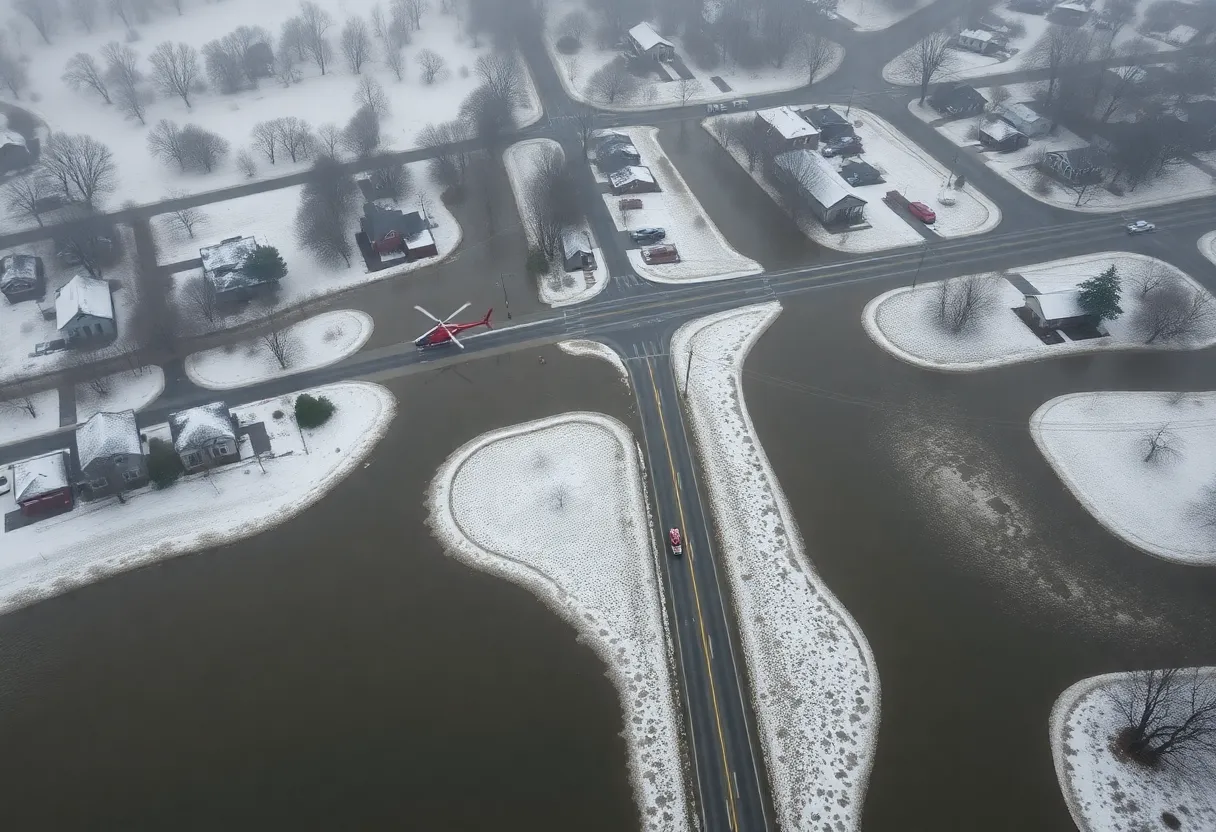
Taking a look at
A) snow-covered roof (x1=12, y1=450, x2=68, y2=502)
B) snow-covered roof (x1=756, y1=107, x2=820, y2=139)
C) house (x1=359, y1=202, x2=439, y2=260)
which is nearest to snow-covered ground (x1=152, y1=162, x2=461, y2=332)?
house (x1=359, y1=202, x2=439, y2=260)

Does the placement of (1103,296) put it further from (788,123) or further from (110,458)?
(110,458)

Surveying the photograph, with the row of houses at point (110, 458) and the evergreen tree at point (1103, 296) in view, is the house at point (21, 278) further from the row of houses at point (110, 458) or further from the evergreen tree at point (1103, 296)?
the evergreen tree at point (1103, 296)

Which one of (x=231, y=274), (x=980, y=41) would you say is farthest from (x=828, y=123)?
(x=231, y=274)

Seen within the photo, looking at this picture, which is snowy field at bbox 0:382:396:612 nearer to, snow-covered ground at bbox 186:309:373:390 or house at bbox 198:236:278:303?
snow-covered ground at bbox 186:309:373:390

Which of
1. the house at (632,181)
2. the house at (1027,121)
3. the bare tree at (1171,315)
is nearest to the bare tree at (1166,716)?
the bare tree at (1171,315)

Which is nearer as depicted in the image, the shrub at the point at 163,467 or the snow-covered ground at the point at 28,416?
the shrub at the point at 163,467

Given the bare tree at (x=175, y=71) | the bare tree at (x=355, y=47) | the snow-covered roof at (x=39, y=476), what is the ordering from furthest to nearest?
the bare tree at (x=355, y=47) < the bare tree at (x=175, y=71) < the snow-covered roof at (x=39, y=476)

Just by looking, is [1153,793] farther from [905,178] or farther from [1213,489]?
[905,178]
